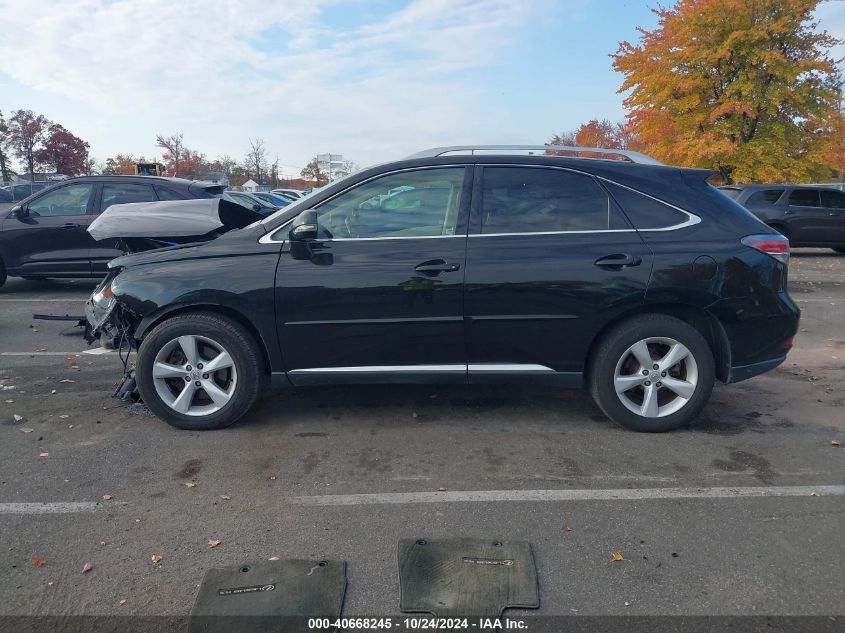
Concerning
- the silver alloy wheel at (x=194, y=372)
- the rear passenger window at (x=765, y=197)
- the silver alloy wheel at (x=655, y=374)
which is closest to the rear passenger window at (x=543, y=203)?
the silver alloy wheel at (x=655, y=374)

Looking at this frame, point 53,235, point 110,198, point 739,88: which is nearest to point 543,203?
point 110,198

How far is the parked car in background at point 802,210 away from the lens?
1500cm

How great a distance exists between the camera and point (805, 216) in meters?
Answer: 15.0

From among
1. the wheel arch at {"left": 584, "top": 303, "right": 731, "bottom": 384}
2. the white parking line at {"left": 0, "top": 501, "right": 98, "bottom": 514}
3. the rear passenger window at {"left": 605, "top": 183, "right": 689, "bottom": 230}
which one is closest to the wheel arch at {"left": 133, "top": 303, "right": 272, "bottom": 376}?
the white parking line at {"left": 0, "top": 501, "right": 98, "bottom": 514}

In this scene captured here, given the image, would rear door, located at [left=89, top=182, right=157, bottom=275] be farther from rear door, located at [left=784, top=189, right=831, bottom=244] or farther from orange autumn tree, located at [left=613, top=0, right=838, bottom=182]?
orange autumn tree, located at [left=613, top=0, right=838, bottom=182]

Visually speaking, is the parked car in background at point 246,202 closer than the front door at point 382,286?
No

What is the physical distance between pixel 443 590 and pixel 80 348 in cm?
553

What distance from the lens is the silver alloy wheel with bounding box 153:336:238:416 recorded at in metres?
4.27

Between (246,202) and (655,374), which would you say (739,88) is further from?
(655,374)

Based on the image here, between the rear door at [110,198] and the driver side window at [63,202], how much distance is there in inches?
10.5

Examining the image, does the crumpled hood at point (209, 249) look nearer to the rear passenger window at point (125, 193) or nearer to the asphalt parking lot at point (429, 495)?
the asphalt parking lot at point (429, 495)

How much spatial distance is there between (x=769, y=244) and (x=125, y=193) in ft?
28.9

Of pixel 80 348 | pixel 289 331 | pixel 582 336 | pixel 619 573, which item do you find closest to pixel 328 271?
pixel 289 331

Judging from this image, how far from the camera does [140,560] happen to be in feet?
9.57
